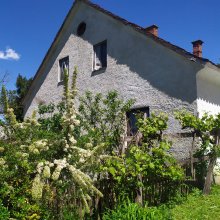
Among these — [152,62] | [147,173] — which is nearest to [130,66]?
[152,62]

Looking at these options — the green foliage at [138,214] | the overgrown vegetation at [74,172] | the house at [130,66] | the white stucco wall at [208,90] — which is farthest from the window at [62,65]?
the green foliage at [138,214]

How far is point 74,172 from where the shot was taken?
5109 mm

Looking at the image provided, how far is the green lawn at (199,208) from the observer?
716cm

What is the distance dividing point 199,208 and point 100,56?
9411 mm

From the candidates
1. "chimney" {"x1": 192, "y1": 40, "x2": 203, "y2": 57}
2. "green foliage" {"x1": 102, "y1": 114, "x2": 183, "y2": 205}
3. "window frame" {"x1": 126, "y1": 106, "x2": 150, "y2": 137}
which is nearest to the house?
"chimney" {"x1": 192, "y1": 40, "x2": 203, "y2": 57}

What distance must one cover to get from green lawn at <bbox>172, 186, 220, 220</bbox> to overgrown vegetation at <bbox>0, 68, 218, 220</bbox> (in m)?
0.34

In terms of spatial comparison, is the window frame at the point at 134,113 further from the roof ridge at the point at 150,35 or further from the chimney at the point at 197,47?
the chimney at the point at 197,47

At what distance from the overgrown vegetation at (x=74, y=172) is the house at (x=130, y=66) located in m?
2.00

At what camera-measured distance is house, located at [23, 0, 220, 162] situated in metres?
11.5

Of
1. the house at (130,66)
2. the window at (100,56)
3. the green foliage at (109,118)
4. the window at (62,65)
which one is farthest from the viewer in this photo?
the window at (62,65)

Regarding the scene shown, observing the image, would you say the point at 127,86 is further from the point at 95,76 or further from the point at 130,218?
the point at 130,218

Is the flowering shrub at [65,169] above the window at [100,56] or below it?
below

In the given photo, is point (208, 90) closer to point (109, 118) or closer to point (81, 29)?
point (109, 118)

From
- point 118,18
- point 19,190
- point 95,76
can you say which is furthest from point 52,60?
point 19,190
